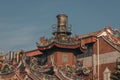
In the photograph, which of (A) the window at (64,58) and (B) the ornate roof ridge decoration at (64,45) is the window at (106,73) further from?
(A) the window at (64,58)

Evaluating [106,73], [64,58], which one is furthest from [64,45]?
[106,73]

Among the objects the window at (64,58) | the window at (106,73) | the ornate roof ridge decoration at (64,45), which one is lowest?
the window at (106,73)

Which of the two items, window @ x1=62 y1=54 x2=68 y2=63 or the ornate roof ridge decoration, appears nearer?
the ornate roof ridge decoration

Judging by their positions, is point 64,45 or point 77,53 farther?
point 77,53

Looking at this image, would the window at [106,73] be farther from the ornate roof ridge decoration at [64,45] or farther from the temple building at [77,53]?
the ornate roof ridge decoration at [64,45]

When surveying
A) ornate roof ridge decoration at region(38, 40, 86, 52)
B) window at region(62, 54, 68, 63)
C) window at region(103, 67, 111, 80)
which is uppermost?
ornate roof ridge decoration at region(38, 40, 86, 52)

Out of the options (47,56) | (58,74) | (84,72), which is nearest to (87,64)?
(84,72)

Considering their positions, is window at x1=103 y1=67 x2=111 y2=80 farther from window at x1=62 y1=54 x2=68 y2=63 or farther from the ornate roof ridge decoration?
window at x1=62 y1=54 x2=68 y2=63

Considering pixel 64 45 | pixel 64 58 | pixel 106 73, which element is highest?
pixel 64 45

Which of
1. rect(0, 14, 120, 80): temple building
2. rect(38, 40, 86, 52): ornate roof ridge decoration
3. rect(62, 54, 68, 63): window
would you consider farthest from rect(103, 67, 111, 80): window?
rect(62, 54, 68, 63): window

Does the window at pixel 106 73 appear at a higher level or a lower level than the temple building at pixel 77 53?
lower

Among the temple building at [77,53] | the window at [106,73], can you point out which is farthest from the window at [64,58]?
the window at [106,73]

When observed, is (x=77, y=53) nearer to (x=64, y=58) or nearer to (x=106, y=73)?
(x=64, y=58)

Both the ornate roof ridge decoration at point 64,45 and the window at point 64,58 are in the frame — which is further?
the window at point 64,58
